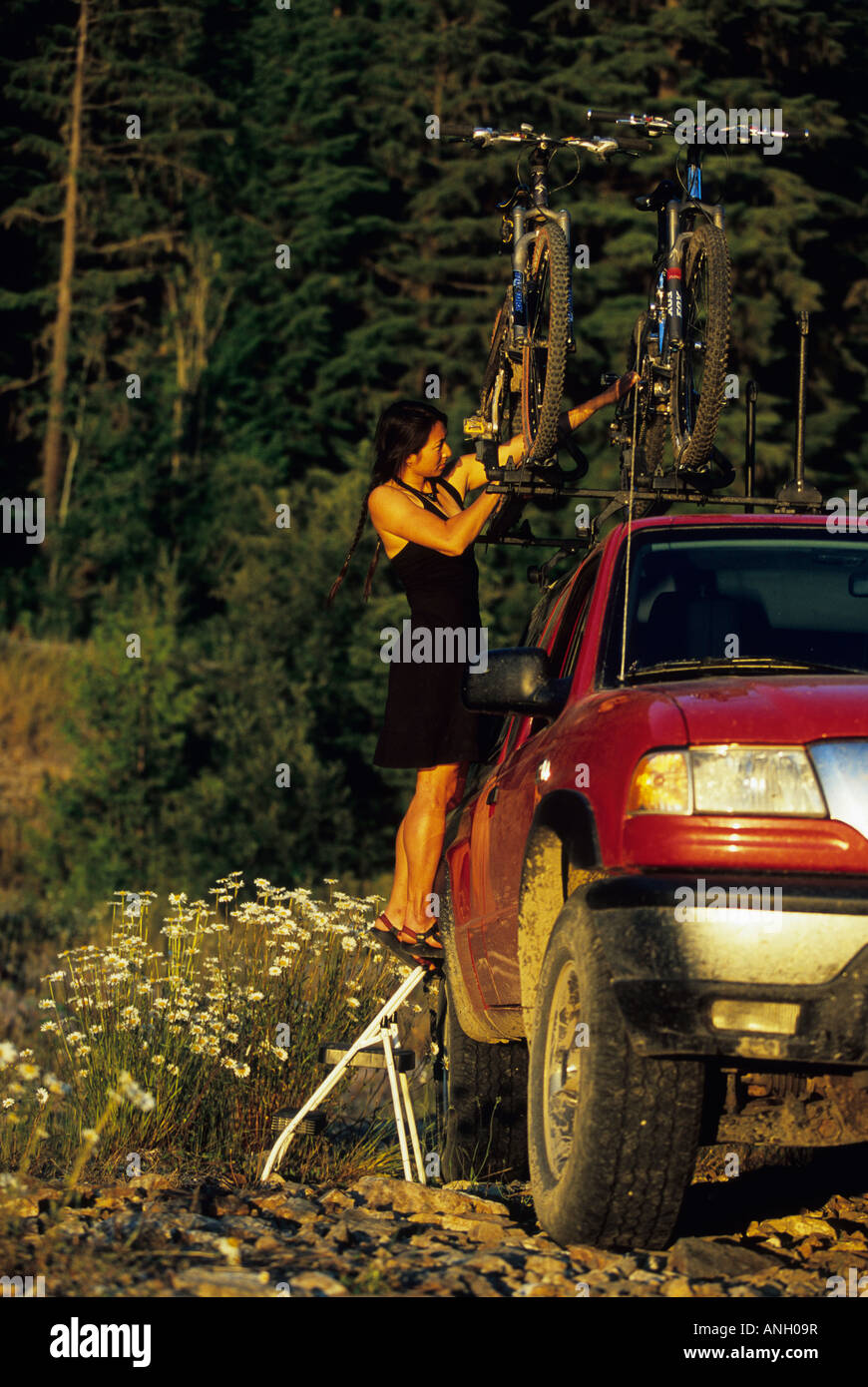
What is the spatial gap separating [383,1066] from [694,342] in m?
3.21

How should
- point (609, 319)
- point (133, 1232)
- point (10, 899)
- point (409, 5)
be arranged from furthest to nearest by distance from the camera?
point (409, 5) < point (609, 319) < point (10, 899) < point (133, 1232)

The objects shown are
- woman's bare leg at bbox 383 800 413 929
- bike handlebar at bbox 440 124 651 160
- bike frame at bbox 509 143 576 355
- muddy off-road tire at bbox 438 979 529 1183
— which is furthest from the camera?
bike handlebar at bbox 440 124 651 160

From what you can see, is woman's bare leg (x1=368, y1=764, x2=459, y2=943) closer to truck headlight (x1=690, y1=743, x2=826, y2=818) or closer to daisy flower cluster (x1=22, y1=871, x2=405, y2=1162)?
daisy flower cluster (x1=22, y1=871, x2=405, y2=1162)

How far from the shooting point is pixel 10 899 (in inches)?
1006

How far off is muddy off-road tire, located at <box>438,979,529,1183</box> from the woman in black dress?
0.42 meters

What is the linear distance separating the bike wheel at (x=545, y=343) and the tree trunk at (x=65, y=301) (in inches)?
1408

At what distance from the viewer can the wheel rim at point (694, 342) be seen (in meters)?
7.96

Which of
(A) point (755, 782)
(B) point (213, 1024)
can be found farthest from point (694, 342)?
(A) point (755, 782)

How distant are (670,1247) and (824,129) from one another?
3229 centimetres

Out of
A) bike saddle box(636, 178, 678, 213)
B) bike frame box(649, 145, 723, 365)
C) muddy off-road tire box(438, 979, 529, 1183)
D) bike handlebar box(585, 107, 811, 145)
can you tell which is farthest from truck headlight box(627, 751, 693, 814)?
bike saddle box(636, 178, 678, 213)

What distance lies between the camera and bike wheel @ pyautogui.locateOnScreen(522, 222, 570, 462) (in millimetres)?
7816

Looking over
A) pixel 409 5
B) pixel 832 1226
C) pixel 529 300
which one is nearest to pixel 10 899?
pixel 529 300

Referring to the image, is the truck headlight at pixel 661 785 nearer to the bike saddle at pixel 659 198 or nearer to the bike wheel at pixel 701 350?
the bike wheel at pixel 701 350
